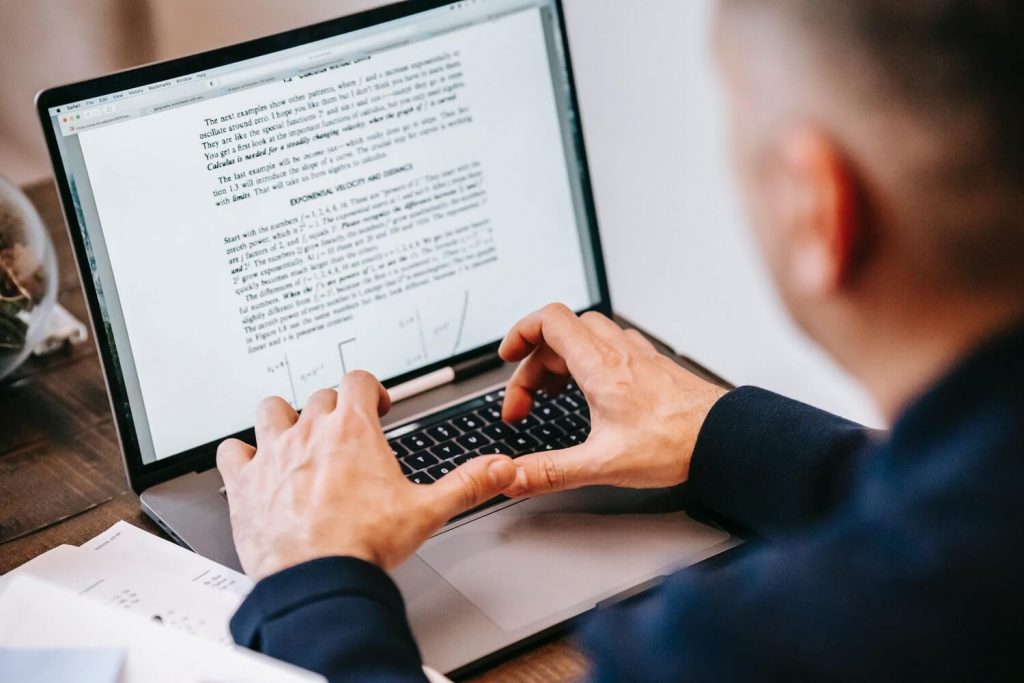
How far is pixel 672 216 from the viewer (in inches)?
53.6

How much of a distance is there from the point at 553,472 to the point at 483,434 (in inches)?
5.3

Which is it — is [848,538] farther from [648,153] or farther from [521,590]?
[648,153]

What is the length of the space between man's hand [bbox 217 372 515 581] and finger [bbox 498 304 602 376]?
0.48 ft

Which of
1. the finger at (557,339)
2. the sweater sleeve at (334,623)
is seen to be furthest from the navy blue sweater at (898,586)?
the finger at (557,339)

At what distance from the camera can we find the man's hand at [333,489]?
759 millimetres

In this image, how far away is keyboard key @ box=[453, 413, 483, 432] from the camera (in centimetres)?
101

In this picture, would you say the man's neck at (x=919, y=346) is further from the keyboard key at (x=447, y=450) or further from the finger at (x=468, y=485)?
the keyboard key at (x=447, y=450)

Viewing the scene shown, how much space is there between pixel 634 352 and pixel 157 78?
1.44ft

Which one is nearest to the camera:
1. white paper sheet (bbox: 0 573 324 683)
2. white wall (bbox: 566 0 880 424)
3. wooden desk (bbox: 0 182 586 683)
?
white paper sheet (bbox: 0 573 324 683)

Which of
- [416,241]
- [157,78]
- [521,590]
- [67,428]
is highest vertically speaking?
[157,78]

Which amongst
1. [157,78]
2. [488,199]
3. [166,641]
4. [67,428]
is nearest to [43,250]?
[67,428]

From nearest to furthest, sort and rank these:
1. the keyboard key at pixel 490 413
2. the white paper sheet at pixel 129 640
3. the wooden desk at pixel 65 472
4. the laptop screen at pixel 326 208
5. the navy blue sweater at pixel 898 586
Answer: the navy blue sweater at pixel 898 586 < the white paper sheet at pixel 129 640 < the wooden desk at pixel 65 472 < the laptop screen at pixel 326 208 < the keyboard key at pixel 490 413

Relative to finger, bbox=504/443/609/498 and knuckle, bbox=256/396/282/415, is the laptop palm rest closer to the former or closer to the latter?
finger, bbox=504/443/609/498

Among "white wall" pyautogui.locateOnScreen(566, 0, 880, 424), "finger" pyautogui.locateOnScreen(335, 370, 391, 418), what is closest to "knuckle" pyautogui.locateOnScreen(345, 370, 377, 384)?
"finger" pyautogui.locateOnScreen(335, 370, 391, 418)
